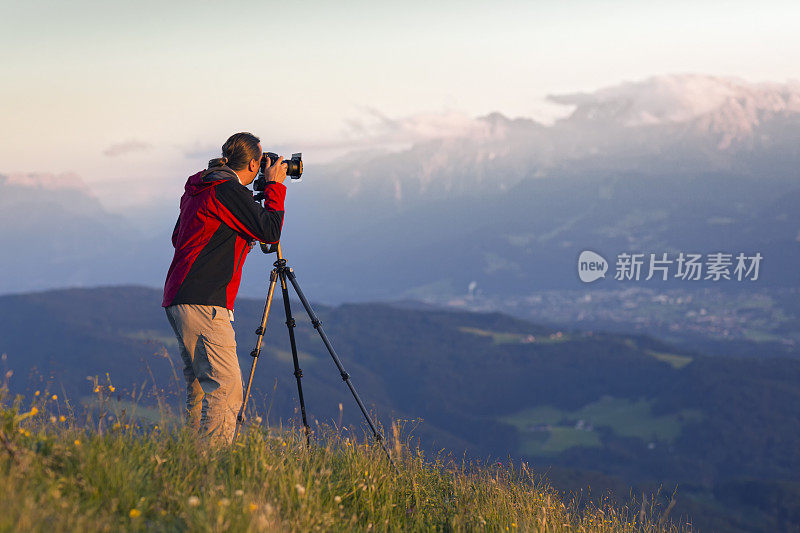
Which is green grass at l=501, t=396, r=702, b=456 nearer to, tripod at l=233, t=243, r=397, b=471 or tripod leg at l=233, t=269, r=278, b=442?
tripod at l=233, t=243, r=397, b=471

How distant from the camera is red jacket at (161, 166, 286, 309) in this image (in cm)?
455

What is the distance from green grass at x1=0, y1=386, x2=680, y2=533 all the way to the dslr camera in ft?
6.00

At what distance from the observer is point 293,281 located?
16.7ft

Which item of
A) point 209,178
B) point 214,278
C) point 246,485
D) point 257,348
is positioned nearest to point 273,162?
point 209,178

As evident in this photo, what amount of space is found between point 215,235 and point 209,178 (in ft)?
1.27

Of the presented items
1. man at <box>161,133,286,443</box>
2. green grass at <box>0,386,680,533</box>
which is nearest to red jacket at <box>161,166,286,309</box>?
man at <box>161,133,286,443</box>

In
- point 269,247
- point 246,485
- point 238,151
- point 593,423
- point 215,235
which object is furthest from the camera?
point 593,423

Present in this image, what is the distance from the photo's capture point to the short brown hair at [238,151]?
16.0 ft

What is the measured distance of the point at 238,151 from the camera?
192 inches

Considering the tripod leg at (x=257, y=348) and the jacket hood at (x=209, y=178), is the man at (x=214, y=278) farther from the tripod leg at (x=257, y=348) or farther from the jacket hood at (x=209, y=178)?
the tripod leg at (x=257, y=348)

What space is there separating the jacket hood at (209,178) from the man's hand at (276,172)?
0.41 metres

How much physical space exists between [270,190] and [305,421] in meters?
1.85

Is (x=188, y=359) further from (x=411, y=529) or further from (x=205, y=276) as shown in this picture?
(x=411, y=529)

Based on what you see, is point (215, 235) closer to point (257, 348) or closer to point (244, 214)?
point (244, 214)
